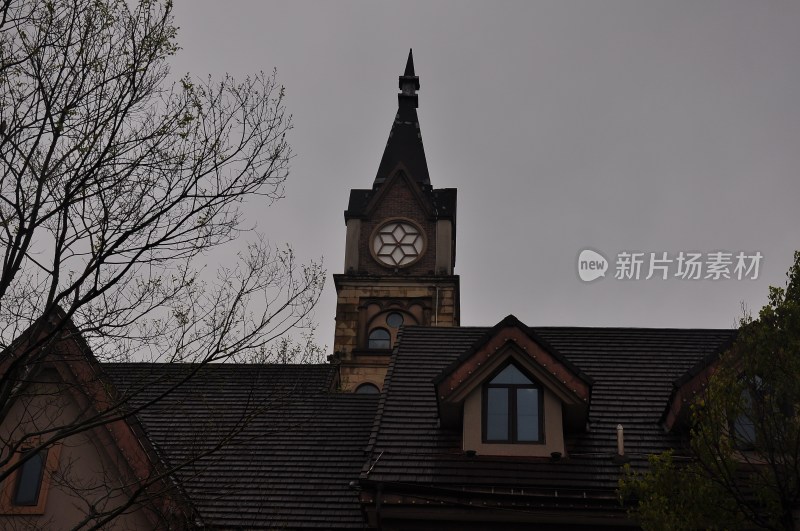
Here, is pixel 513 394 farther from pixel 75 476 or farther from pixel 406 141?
pixel 406 141

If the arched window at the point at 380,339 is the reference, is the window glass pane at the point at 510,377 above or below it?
below

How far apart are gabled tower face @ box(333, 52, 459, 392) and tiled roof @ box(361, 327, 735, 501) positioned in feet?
40.3

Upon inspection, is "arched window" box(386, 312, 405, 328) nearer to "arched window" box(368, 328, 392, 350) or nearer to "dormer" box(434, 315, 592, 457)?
"arched window" box(368, 328, 392, 350)

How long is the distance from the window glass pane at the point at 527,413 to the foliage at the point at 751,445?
15.0ft

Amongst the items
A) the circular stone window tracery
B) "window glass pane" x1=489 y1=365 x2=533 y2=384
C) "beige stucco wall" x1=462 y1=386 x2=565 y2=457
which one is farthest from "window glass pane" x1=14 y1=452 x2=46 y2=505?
the circular stone window tracery

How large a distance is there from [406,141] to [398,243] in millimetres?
5633

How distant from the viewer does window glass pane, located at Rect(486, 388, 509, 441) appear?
48.9 ft

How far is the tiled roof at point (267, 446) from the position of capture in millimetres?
14703

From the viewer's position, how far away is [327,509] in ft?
49.5

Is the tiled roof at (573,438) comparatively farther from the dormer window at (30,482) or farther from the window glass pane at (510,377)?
the dormer window at (30,482)

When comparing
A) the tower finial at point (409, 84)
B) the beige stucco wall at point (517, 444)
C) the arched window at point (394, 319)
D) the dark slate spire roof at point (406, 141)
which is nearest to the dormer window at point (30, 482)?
the beige stucco wall at point (517, 444)

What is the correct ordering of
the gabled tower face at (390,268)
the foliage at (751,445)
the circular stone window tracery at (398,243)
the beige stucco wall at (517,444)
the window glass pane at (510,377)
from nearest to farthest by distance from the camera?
the foliage at (751,445)
the beige stucco wall at (517,444)
the window glass pane at (510,377)
the gabled tower face at (390,268)
the circular stone window tracery at (398,243)

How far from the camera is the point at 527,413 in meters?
15.0

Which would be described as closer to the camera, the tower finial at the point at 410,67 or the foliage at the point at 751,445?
the foliage at the point at 751,445
